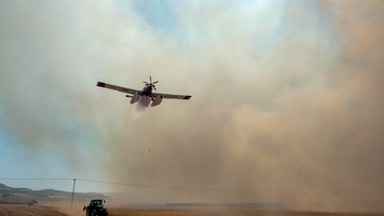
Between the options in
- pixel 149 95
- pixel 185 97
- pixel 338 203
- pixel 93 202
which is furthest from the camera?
pixel 338 203

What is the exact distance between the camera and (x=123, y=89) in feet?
244

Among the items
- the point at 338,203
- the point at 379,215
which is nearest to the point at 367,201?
the point at 338,203

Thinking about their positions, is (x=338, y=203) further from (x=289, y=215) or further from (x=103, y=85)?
(x=103, y=85)

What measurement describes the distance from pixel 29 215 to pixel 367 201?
8365 centimetres

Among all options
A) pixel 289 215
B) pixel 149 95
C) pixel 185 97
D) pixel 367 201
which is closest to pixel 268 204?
pixel 367 201

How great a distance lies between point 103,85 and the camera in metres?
74.0

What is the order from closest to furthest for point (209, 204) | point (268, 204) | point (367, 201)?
point (367, 201) → point (268, 204) → point (209, 204)

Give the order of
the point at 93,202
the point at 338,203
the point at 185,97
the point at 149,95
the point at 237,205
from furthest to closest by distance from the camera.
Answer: the point at 237,205 < the point at 338,203 < the point at 185,97 < the point at 149,95 < the point at 93,202

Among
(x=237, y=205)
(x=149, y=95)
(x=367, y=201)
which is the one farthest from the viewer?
(x=237, y=205)

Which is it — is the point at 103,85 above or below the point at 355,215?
above

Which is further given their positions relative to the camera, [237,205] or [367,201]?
[237,205]

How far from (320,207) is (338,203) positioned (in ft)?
24.3

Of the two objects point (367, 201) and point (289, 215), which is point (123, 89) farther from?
point (367, 201)

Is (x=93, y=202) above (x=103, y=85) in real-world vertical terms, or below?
below
